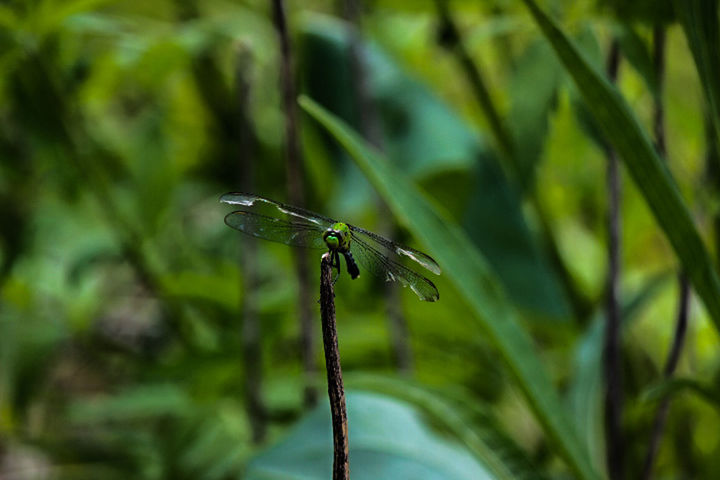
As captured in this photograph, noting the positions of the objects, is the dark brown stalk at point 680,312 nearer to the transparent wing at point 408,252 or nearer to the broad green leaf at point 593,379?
the broad green leaf at point 593,379

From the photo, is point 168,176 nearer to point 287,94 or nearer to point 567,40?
point 287,94

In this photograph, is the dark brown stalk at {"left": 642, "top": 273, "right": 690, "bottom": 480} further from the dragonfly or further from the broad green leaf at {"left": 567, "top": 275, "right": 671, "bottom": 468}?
the dragonfly

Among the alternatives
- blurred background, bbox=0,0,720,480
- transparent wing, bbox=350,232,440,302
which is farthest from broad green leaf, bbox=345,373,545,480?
transparent wing, bbox=350,232,440,302

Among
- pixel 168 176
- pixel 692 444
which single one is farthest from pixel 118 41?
pixel 692 444

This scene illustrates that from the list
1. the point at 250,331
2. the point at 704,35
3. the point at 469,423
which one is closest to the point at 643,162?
the point at 704,35

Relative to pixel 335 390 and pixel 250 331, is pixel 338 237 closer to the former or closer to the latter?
pixel 335 390

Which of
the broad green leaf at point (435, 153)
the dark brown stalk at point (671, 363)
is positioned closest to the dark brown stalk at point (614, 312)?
the dark brown stalk at point (671, 363)
